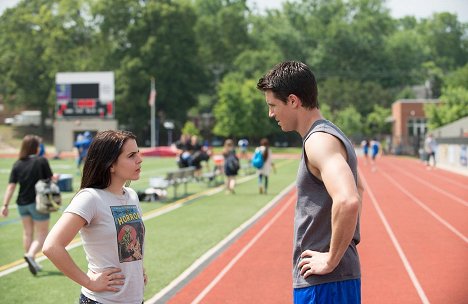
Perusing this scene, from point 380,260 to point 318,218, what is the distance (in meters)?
6.66

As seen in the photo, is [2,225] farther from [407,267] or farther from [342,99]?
[342,99]

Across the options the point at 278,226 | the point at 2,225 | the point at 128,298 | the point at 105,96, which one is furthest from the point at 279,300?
the point at 105,96

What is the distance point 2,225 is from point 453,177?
67.2 feet

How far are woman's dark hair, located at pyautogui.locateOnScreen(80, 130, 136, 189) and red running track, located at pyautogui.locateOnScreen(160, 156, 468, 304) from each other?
377 cm

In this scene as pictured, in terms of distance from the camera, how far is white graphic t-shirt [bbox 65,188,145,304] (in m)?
3.18

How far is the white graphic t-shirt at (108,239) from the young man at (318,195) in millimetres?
896

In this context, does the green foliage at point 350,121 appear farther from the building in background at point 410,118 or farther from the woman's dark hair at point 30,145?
the woman's dark hair at point 30,145

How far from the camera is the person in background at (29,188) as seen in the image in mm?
8156

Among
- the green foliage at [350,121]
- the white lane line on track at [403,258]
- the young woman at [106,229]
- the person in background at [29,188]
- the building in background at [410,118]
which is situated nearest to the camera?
the young woman at [106,229]

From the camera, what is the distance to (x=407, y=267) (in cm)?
863

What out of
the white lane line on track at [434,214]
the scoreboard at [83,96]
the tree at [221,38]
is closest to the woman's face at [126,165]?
the white lane line on track at [434,214]

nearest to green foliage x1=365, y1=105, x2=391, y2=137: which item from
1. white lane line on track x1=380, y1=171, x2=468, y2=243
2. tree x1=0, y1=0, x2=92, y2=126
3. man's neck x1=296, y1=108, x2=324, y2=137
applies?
tree x1=0, y1=0, x2=92, y2=126

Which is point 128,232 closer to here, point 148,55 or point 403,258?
point 403,258

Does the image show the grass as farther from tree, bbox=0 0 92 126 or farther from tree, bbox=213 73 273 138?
tree, bbox=0 0 92 126
